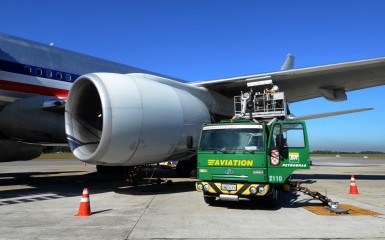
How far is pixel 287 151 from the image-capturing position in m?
8.33

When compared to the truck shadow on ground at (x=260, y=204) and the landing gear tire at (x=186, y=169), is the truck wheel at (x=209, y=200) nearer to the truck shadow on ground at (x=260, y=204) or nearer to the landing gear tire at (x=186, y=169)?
the truck shadow on ground at (x=260, y=204)

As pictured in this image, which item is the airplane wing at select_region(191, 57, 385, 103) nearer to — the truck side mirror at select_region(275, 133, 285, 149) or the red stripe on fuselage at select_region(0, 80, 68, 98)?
the red stripe on fuselage at select_region(0, 80, 68, 98)

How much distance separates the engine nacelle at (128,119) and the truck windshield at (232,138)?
1.59 metres

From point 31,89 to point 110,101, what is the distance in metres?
3.65

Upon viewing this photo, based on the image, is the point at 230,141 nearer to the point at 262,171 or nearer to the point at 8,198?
the point at 262,171

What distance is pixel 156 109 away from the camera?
995 centimetres

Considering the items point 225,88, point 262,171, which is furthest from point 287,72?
point 262,171

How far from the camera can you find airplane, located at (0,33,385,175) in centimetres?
952

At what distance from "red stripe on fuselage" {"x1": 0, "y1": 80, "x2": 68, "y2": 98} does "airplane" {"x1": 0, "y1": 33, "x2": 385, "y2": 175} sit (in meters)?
0.03

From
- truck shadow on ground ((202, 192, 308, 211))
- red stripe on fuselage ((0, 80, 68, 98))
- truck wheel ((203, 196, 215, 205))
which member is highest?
red stripe on fuselage ((0, 80, 68, 98))

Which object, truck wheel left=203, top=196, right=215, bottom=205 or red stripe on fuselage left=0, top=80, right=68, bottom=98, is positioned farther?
red stripe on fuselage left=0, top=80, right=68, bottom=98

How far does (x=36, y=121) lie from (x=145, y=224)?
261 inches

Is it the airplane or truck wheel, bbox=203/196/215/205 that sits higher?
the airplane

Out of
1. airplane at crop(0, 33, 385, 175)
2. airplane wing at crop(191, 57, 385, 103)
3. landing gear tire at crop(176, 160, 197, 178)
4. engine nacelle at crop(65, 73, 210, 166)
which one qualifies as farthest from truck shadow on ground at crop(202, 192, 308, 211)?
landing gear tire at crop(176, 160, 197, 178)
